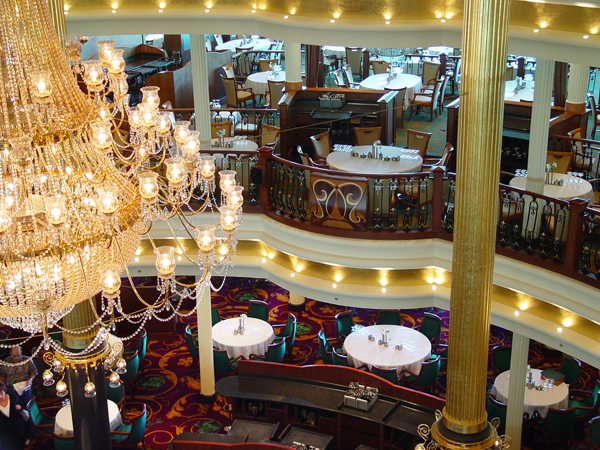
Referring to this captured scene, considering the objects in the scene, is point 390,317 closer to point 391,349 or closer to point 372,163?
point 391,349

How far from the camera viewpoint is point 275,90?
50.3 feet

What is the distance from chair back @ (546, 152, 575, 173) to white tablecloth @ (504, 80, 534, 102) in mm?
2246

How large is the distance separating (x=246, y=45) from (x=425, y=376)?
1184 centimetres

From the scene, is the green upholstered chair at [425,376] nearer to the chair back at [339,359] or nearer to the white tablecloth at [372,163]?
the chair back at [339,359]

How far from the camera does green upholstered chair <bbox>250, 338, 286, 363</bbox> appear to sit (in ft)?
35.6

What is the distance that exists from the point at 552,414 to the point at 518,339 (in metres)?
1.11

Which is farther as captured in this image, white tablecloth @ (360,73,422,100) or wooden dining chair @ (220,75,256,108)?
wooden dining chair @ (220,75,256,108)

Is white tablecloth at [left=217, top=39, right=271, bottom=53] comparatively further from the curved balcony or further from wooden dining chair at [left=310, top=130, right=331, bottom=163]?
the curved balcony

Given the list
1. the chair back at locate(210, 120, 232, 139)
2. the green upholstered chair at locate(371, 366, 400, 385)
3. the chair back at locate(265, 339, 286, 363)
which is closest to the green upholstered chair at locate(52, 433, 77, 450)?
the chair back at locate(265, 339, 286, 363)

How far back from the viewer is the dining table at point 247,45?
64.4ft

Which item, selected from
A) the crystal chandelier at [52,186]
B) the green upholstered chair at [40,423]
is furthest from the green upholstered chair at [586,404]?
the crystal chandelier at [52,186]

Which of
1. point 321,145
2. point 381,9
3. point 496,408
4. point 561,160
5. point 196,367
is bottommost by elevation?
point 196,367

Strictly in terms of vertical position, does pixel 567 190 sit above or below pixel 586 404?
above

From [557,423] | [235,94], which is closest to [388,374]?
[557,423]
